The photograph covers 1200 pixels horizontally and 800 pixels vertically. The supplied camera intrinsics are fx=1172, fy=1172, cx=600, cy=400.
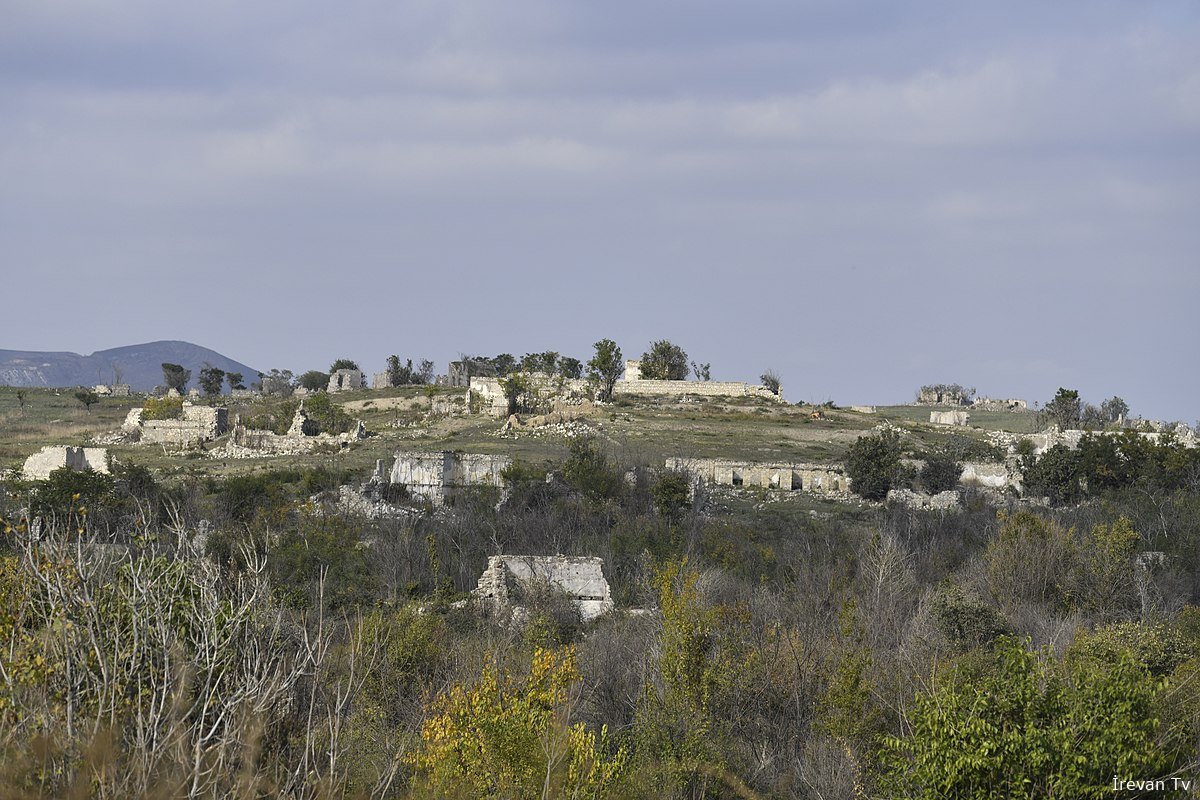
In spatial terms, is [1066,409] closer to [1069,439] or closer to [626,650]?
[1069,439]

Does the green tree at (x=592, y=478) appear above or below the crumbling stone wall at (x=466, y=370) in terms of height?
below

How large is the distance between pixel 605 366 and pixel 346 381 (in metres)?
22.8

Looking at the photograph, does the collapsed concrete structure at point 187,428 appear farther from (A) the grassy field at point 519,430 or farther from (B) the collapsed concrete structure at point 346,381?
(B) the collapsed concrete structure at point 346,381

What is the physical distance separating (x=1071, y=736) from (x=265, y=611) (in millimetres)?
8588

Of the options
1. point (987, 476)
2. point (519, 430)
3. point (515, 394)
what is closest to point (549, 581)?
point (987, 476)

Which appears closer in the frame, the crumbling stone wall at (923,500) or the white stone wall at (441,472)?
the white stone wall at (441,472)

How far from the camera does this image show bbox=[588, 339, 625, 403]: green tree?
70438 millimetres

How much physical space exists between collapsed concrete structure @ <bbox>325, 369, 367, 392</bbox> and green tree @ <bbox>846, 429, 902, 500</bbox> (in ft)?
155

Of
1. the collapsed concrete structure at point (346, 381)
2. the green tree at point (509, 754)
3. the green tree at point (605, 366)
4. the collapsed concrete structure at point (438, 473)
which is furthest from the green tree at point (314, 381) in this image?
the green tree at point (509, 754)

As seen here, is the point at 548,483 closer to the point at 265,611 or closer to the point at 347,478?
the point at 347,478

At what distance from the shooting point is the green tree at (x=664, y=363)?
82812 mm

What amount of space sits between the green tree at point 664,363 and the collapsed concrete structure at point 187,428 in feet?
115

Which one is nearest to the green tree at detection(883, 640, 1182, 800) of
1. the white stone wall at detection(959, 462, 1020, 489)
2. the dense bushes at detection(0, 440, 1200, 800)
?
the dense bushes at detection(0, 440, 1200, 800)

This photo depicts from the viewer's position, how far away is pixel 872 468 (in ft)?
139
